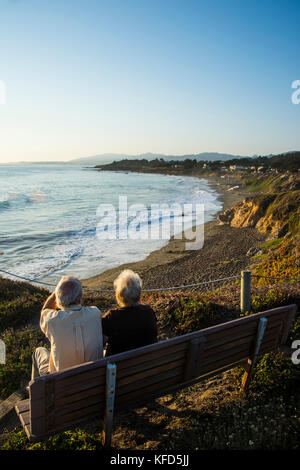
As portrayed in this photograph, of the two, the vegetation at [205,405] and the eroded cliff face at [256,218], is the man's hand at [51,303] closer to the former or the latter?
the vegetation at [205,405]

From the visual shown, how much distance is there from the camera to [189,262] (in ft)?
47.4

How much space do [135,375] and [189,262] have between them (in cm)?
1186

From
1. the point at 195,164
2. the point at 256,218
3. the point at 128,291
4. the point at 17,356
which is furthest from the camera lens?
the point at 195,164

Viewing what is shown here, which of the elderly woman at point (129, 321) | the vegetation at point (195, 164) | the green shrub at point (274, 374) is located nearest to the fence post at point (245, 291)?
the green shrub at point (274, 374)

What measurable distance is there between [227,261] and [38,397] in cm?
1220

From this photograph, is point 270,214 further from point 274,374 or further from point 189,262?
point 274,374

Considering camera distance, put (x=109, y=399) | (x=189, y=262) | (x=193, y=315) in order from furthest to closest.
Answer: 1. (x=189, y=262)
2. (x=193, y=315)
3. (x=109, y=399)

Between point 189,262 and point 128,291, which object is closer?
point 128,291

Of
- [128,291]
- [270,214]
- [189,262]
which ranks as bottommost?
[189,262]

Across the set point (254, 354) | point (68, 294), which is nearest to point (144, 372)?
point (68, 294)

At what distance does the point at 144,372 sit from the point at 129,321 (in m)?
0.50

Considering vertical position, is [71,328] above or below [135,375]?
above

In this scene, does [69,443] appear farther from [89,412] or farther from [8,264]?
[8,264]

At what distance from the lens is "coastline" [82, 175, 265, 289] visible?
1219 cm
